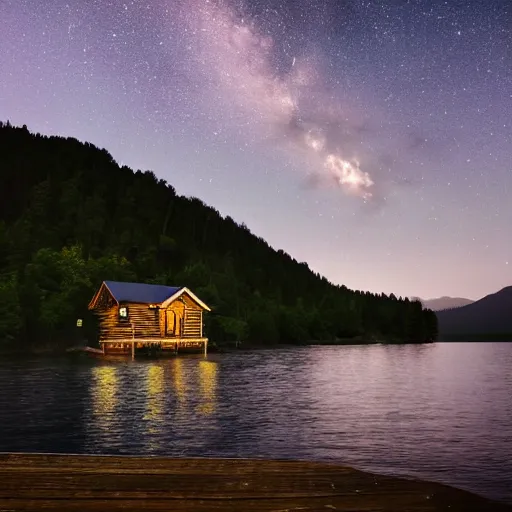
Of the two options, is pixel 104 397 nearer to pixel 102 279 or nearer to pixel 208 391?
pixel 208 391

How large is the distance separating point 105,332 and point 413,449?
2609 inches

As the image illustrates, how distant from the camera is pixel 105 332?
78.6m

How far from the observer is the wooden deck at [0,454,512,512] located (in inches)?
200

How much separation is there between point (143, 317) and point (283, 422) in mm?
57516

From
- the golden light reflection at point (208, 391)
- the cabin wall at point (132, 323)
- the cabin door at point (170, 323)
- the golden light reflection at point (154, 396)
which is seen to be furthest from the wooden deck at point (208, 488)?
the cabin door at point (170, 323)

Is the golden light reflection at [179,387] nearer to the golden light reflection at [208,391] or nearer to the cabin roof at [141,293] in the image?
the golden light reflection at [208,391]

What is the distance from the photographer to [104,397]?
29422 mm

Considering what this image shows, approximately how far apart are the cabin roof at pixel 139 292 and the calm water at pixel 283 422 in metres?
36.6

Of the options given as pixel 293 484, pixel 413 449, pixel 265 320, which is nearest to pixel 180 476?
pixel 293 484

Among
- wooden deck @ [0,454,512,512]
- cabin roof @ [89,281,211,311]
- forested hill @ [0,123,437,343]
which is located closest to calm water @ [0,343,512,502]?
wooden deck @ [0,454,512,512]

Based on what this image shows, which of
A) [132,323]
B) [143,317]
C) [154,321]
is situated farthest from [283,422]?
[154,321]

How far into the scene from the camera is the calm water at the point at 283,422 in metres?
15.5

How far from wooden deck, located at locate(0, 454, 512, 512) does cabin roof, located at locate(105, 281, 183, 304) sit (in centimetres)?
7060

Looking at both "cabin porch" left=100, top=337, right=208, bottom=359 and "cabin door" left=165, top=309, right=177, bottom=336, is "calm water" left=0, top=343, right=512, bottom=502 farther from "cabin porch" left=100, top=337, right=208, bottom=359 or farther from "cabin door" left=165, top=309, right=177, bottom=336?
"cabin door" left=165, top=309, right=177, bottom=336
